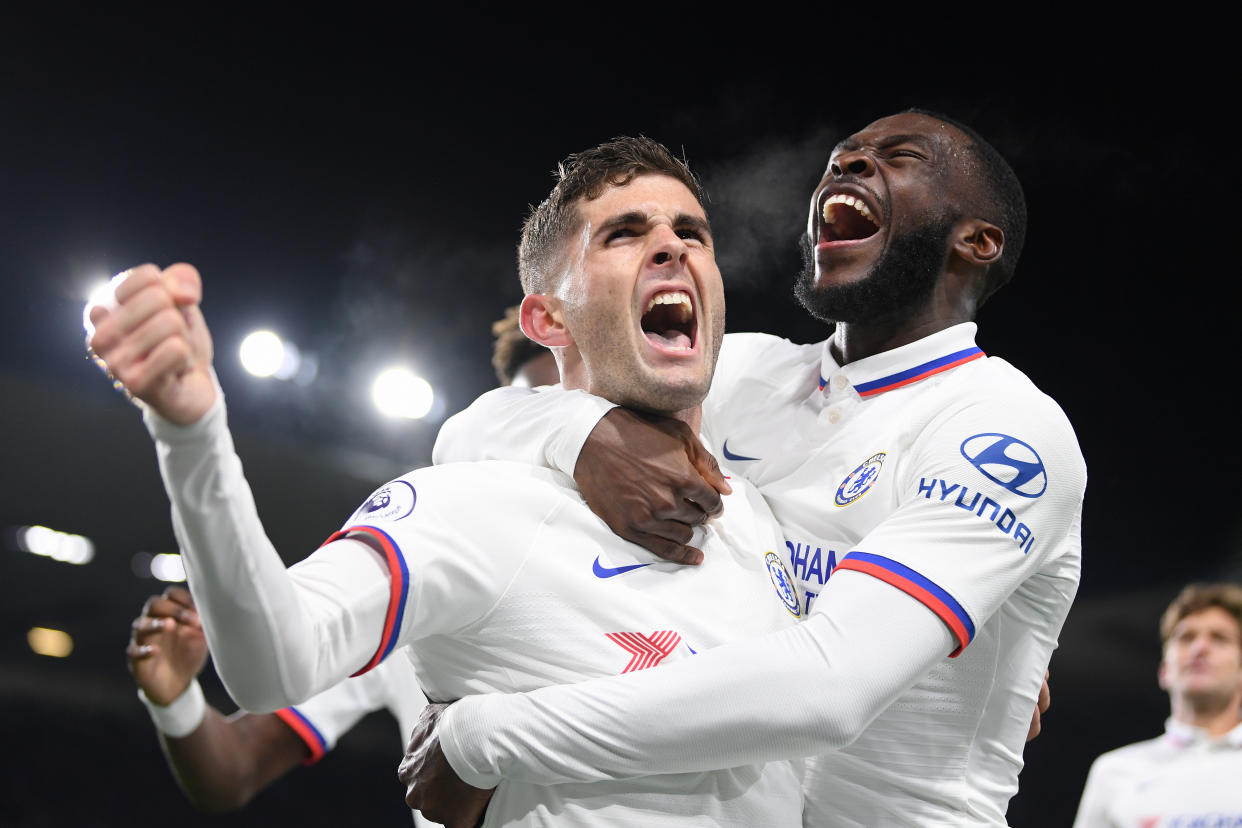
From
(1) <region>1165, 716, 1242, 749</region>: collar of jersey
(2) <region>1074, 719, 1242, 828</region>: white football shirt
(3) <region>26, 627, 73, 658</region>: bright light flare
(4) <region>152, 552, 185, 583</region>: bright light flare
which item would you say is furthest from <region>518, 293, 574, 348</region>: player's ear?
(3) <region>26, 627, 73, 658</region>: bright light flare

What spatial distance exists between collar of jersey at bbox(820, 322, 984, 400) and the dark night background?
120cm

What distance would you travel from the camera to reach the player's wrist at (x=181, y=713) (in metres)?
2.76

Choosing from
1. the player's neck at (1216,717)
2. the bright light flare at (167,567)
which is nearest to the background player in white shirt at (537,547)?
the player's neck at (1216,717)

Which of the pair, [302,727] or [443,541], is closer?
[443,541]

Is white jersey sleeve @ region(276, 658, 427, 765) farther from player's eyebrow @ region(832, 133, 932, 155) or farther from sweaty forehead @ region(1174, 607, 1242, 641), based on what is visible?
sweaty forehead @ region(1174, 607, 1242, 641)

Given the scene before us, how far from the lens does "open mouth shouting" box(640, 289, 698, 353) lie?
197 centimetres

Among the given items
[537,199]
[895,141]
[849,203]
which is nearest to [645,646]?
[849,203]

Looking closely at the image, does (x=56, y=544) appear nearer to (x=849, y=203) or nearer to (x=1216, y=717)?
(x=1216, y=717)

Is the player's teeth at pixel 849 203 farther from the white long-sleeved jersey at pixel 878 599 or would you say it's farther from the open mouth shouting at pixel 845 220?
the white long-sleeved jersey at pixel 878 599

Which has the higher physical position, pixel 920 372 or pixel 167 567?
pixel 167 567

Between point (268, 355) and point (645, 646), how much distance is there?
213 inches

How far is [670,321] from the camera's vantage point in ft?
6.79

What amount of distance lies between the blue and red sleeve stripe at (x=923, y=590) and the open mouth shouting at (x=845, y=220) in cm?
82

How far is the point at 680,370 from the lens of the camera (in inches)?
76.4
